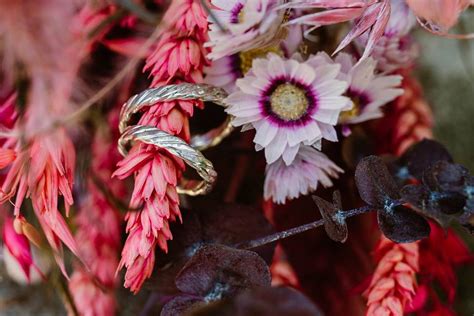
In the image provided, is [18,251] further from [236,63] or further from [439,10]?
[439,10]

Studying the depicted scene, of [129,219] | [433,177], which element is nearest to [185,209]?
[129,219]

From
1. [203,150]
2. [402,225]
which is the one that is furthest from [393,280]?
[203,150]

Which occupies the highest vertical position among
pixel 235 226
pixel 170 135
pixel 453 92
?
pixel 170 135

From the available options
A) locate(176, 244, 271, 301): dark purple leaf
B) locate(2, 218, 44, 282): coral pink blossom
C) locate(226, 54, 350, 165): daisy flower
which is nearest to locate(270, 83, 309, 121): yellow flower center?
locate(226, 54, 350, 165): daisy flower

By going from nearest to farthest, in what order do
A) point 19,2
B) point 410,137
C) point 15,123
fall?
1. point 19,2
2. point 15,123
3. point 410,137

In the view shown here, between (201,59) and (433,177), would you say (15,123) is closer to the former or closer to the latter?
(201,59)

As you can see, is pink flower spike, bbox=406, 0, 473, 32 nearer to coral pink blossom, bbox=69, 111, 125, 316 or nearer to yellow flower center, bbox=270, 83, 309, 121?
yellow flower center, bbox=270, 83, 309, 121
